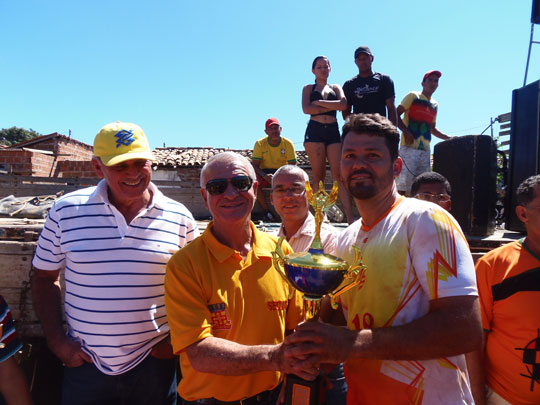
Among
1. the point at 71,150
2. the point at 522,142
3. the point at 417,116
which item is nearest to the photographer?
the point at 522,142

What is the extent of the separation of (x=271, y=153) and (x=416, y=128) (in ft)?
8.06

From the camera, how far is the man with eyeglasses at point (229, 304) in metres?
1.45

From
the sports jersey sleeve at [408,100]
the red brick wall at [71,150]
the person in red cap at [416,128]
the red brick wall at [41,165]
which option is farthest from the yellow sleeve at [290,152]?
the red brick wall at [71,150]

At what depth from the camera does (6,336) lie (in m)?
2.02

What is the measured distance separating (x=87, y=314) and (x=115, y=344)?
0.25 meters

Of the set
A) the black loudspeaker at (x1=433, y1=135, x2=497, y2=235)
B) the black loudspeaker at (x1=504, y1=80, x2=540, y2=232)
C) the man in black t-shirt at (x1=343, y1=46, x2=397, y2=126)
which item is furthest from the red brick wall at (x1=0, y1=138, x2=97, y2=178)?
the black loudspeaker at (x1=504, y1=80, x2=540, y2=232)

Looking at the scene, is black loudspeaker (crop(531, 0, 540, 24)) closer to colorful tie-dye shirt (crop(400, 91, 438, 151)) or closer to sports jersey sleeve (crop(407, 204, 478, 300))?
colorful tie-dye shirt (crop(400, 91, 438, 151))

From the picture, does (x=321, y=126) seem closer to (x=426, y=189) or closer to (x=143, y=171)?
(x=426, y=189)

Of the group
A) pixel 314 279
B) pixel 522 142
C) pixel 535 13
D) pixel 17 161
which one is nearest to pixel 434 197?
pixel 314 279

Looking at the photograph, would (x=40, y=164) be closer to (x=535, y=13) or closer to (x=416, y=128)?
(x=416, y=128)

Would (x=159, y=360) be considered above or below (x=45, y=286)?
below

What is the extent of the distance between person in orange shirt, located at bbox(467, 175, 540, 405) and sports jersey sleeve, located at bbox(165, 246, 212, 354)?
181 centimetres

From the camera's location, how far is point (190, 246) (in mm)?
1727

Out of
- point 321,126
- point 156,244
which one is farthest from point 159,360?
point 321,126
